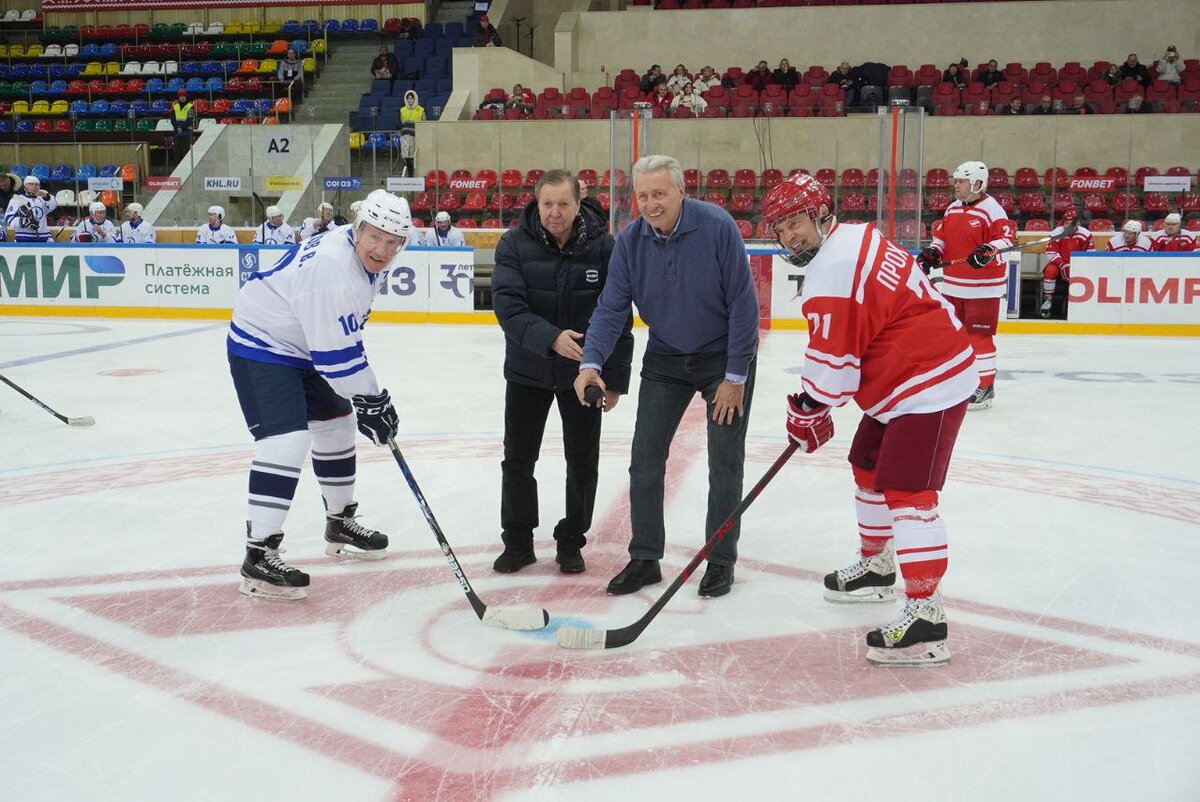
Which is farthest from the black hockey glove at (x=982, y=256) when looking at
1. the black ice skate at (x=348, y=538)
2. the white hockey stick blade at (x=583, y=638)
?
the white hockey stick blade at (x=583, y=638)

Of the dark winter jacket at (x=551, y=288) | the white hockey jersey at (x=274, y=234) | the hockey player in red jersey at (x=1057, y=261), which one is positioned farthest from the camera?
the white hockey jersey at (x=274, y=234)

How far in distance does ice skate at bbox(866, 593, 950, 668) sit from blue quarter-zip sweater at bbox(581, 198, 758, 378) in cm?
82

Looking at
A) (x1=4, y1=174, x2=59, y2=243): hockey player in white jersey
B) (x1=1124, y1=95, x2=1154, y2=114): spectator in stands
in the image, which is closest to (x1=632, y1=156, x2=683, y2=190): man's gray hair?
(x1=4, y1=174, x2=59, y2=243): hockey player in white jersey

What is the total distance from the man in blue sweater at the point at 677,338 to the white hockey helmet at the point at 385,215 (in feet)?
2.10

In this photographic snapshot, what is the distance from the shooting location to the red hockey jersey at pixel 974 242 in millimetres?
6727

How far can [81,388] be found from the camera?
755cm

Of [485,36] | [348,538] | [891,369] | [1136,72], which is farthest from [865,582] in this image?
[485,36]

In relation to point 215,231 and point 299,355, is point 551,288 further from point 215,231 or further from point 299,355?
point 215,231

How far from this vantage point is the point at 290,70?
1956cm

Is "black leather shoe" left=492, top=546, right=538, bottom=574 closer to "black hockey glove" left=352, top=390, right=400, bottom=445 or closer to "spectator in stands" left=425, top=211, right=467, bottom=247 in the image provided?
"black hockey glove" left=352, top=390, right=400, bottom=445

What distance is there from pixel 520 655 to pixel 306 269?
1221 millimetres

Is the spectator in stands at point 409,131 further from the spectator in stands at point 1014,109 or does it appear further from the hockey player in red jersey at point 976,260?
the hockey player in red jersey at point 976,260

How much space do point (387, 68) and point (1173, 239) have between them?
12758mm

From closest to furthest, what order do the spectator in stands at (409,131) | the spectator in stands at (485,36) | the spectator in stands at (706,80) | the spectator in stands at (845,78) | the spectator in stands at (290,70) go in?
1. the spectator in stands at (409,131)
2. the spectator in stands at (845,78)
3. the spectator in stands at (706,80)
4. the spectator in stands at (485,36)
5. the spectator in stands at (290,70)
